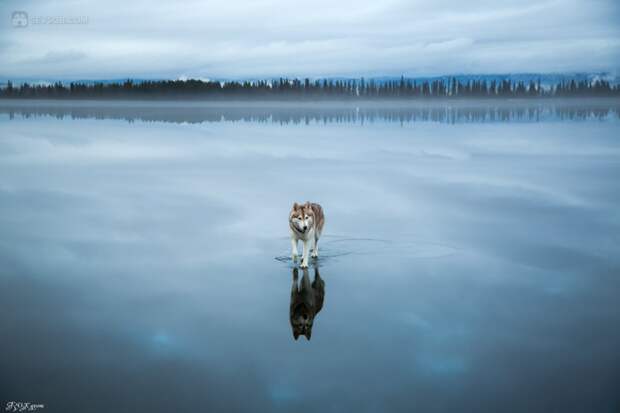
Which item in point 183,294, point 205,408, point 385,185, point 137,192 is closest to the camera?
point 205,408

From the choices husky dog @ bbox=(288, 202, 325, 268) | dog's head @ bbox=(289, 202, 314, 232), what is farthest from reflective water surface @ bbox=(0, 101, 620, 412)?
dog's head @ bbox=(289, 202, 314, 232)

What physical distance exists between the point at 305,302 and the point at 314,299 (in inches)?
8.3

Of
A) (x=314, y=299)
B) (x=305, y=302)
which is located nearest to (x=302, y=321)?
(x=305, y=302)

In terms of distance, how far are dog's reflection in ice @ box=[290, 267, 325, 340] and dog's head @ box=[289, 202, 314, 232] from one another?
0.98 m

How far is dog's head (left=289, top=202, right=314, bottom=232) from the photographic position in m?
13.8

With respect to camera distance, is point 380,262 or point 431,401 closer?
point 431,401

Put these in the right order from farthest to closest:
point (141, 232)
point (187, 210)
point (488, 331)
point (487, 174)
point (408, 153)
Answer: point (408, 153)
point (487, 174)
point (187, 210)
point (141, 232)
point (488, 331)

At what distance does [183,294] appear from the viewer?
13.1m

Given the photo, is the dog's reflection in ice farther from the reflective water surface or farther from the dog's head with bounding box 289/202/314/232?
the dog's head with bounding box 289/202/314/232

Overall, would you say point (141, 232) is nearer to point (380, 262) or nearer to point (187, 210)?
point (187, 210)

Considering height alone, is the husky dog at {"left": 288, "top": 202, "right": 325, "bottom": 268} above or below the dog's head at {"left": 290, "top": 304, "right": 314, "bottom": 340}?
above

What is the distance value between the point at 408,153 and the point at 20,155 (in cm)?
2151

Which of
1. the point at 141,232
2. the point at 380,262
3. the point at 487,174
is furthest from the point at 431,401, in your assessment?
the point at 487,174

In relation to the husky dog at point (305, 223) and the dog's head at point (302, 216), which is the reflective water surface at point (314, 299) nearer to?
the husky dog at point (305, 223)
